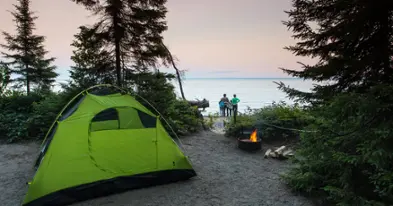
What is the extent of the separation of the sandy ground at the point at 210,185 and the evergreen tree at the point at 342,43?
178cm

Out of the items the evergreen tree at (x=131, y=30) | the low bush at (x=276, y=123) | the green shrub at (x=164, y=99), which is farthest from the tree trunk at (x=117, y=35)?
the low bush at (x=276, y=123)

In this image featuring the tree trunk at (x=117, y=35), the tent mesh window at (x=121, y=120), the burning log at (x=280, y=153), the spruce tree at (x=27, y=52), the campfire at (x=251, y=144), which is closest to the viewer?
the tent mesh window at (x=121, y=120)

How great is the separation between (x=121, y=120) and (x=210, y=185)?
6.43 ft

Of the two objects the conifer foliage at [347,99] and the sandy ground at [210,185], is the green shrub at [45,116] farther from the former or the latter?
the conifer foliage at [347,99]

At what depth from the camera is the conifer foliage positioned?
2.64 metres

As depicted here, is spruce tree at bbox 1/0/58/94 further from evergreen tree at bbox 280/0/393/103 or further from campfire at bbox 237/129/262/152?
evergreen tree at bbox 280/0/393/103

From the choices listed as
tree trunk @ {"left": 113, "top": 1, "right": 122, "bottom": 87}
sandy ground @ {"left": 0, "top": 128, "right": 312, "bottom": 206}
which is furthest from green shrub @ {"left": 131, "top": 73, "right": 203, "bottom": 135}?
sandy ground @ {"left": 0, "top": 128, "right": 312, "bottom": 206}

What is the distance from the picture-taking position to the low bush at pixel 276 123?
312 inches

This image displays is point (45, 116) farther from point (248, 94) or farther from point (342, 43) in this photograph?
point (248, 94)

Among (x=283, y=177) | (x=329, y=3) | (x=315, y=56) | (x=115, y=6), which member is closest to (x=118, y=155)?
(x=283, y=177)

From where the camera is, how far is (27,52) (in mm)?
16719

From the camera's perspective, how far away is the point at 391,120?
8.32ft

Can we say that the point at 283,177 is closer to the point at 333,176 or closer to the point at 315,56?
the point at 333,176

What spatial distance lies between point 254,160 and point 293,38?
298 cm
